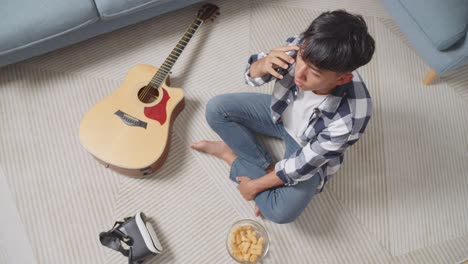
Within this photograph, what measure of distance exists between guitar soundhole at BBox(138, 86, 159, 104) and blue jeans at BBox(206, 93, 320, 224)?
0.23 meters

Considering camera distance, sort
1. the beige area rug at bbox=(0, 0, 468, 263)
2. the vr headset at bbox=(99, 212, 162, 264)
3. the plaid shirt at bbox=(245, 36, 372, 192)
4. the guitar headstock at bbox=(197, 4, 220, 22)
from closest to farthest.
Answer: the plaid shirt at bbox=(245, 36, 372, 192)
the vr headset at bbox=(99, 212, 162, 264)
the beige area rug at bbox=(0, 0, 468, 263)
the guitar headstock at bbox=(197, 4, 220, 22)

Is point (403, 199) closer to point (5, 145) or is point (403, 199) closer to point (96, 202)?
point (96, 202)

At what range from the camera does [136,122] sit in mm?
1317

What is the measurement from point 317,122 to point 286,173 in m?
0.19

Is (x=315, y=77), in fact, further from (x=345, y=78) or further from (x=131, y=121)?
(x=131, y=121)

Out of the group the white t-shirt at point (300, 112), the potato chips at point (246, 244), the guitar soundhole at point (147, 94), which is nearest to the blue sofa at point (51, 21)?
the guitar soundhole at point (147, 94)

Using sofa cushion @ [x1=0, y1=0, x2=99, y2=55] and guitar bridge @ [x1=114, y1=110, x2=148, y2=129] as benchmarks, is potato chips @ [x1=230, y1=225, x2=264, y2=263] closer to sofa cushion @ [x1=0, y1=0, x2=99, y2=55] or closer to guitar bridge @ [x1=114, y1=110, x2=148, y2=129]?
guitar bridge @ [x1=114, y1=110, x2=148, y2=129]

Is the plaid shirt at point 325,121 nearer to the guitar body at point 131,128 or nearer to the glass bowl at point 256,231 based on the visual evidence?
the glass bowl at point 256,231

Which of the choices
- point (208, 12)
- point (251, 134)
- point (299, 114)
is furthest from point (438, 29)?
point (208, 12)

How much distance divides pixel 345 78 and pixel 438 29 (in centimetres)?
71

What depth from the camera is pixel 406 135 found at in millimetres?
1541

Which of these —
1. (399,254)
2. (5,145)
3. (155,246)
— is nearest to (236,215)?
(155,246)

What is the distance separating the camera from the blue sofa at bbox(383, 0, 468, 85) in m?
1.33

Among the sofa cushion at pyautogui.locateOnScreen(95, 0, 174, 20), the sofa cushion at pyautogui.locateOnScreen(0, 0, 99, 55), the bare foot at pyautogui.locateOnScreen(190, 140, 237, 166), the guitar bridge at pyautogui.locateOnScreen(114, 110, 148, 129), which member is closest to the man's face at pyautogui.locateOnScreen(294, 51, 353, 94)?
the bare foot at pyautogui.locateOnScreen(190, 140, 237, 166)
